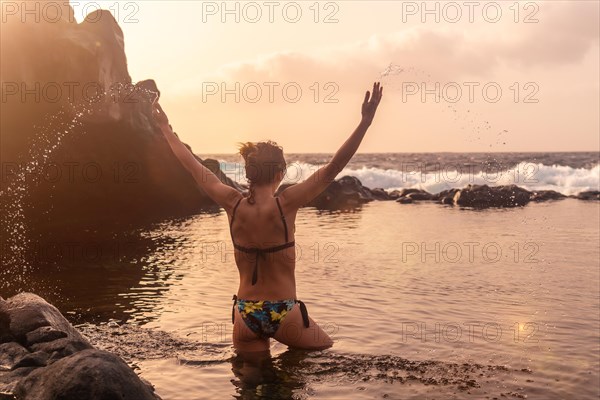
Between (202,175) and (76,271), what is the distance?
877cm

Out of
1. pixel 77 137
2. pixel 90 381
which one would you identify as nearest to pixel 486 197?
pixel 77 137

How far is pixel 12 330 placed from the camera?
7.32 meters

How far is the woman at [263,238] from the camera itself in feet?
19.9

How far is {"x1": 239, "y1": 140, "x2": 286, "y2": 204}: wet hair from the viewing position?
603 centimetres

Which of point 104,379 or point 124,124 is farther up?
point 124,124

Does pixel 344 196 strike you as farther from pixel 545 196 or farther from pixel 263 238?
pixel 263 238

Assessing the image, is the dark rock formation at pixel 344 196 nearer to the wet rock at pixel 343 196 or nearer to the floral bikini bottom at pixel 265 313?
the wet rock at pixel 343 196

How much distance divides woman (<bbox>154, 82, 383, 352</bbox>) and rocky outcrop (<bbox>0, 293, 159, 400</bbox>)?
1.17 m

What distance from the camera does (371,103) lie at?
5.31m

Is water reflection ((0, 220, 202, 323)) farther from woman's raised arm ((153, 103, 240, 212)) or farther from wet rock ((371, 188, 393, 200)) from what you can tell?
wet rock ((371, 188, 393, 200))

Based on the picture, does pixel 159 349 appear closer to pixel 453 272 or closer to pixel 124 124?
pixel 453 272

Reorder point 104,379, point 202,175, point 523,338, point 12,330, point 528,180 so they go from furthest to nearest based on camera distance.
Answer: point 528,180
point 523,338
point 12,330
point 202,175
point 104,379

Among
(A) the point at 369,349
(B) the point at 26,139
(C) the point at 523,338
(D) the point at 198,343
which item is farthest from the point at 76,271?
(B) the point at 26,139

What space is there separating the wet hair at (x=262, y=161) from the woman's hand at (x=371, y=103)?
104 cm
